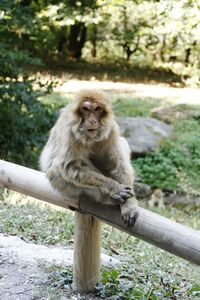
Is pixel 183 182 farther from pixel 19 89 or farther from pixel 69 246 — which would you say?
pixel 69 246

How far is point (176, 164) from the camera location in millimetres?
12383

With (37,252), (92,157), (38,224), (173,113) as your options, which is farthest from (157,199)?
(92,157)

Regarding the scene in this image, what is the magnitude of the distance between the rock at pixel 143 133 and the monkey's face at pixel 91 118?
347 inches

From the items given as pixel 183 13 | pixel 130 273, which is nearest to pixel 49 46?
pixel 183 13

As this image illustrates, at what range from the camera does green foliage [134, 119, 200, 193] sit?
11695 millimetres

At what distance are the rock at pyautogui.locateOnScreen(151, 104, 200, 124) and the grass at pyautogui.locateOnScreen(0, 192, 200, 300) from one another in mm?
7421

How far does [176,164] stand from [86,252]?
28.1ft

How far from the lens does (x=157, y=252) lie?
5.67 metres

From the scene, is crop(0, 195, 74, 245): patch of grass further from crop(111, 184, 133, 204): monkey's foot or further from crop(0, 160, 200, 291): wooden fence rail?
crop(111, 184, 133, 204): monkey's foot

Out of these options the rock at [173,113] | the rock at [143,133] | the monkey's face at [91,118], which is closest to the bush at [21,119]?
A: the rock at [143,133]

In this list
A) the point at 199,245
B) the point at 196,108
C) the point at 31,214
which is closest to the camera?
the point at 199,245

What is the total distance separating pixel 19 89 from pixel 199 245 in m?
7.08

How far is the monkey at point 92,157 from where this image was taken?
142 inches

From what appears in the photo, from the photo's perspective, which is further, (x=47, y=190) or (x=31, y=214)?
(x=31, y=214)
